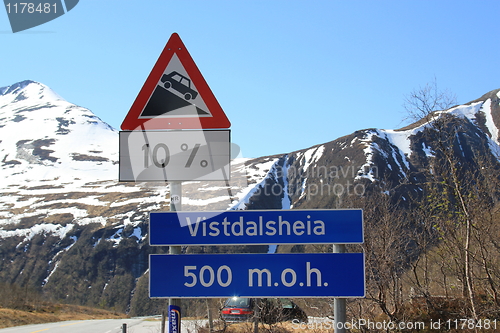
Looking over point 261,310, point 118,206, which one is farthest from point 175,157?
point 118,206

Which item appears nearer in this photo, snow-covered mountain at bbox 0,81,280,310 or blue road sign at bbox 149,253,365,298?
blue road sign at bbox 149,253,365,298

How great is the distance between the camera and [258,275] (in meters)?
3.18

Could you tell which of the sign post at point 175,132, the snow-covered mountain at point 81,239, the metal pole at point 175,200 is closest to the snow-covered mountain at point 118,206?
the snow-covered mountain at point 81,239

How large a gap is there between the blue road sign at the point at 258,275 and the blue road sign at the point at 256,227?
12cm

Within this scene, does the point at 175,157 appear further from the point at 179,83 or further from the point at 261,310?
the point at 261,310

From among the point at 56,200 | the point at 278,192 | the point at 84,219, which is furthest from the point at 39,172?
the point at 278,192

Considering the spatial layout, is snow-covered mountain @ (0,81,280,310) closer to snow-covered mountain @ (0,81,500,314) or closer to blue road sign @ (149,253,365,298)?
snow-covered mountain @ (0,81,500,314)

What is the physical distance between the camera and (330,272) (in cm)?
316

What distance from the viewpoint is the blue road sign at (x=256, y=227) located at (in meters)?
3.23

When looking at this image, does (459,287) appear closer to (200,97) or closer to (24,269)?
(200,97)

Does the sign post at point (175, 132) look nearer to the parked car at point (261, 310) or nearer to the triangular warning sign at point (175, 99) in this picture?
the triangular warning sign at point (175, 99)

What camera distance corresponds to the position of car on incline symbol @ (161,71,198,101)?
3.25m

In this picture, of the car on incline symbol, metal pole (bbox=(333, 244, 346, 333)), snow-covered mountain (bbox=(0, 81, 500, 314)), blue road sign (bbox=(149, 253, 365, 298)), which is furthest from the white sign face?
snow-covered mountain (bbox=(0, 81, 500, 314))

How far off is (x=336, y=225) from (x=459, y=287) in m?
9.29
